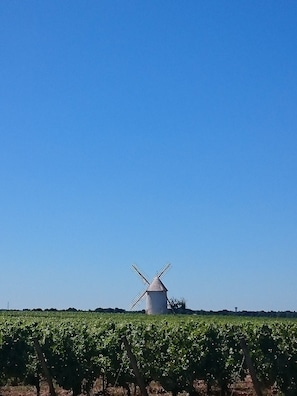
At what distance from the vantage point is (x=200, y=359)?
1900 cm

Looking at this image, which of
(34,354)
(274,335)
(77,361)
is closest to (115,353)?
(77,361)

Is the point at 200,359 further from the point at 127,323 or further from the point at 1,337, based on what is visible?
the point at 1,337

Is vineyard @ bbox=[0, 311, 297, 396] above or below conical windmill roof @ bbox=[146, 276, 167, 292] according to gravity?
below

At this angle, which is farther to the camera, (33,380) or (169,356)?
(33,380)

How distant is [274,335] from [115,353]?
4578 millimetres

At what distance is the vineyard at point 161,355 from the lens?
19.2 meters

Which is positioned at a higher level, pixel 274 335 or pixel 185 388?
pixel 274 335

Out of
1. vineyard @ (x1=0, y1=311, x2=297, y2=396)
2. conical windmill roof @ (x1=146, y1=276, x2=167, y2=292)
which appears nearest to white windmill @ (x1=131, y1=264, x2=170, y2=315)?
conical windmill roof @ (x1=146, y1=276, x2=167, y2=292)

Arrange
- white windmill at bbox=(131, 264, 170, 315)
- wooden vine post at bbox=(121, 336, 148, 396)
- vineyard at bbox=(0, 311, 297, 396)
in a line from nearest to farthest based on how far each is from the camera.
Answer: wooden vine post at bbox=(121, 336, 148, 396), vineyard at bbox=(0, 311, 297, 396), white windmill at bbox=(131, 264, 170, 315)

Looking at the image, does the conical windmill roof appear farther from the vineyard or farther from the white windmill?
the vineyard

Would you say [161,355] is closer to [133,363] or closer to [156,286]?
[133,363]

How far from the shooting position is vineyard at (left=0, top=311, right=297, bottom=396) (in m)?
19.2

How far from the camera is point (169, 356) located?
1928 cm

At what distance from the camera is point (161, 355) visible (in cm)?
1939
